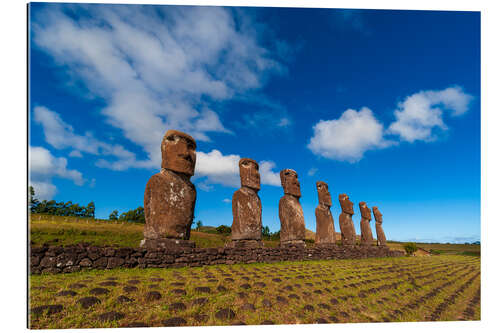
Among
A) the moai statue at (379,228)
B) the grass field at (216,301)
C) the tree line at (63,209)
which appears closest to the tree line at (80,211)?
the tree line at (63,209)

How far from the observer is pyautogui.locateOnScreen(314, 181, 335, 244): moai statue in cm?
1541

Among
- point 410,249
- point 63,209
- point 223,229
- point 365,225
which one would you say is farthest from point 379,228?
point 63,209

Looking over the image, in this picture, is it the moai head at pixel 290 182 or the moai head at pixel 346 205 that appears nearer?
the moai head at pixel 290 182

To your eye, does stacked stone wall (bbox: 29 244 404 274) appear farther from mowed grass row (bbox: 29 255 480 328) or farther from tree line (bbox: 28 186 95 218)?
tree line (bbox: 28 186 95 218)

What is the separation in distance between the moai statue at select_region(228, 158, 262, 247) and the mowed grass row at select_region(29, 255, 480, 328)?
3.77 m

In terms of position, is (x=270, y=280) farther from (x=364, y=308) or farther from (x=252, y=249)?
(x=252, y=249)

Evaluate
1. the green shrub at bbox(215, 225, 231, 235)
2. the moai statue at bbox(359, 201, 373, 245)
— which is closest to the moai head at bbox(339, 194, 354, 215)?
the moai statue at bbox(359, 201, 373, 245)

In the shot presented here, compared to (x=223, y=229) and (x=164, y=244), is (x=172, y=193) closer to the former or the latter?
(x=164, y=244)

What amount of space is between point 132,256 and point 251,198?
5801 mm

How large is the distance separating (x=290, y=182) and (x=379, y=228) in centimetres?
1668

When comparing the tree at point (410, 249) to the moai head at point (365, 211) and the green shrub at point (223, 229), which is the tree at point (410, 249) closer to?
the moai head at point (365, 211)

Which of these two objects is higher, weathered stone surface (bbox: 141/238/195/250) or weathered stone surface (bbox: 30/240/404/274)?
weathered stone surface (bbox: 141/238/195/250)

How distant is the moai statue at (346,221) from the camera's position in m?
18.8
